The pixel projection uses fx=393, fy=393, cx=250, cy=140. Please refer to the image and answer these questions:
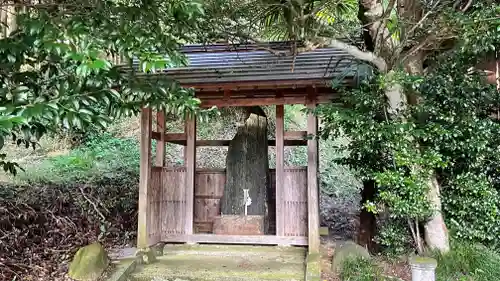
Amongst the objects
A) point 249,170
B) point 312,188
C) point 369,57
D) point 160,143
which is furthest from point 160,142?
point 369,57

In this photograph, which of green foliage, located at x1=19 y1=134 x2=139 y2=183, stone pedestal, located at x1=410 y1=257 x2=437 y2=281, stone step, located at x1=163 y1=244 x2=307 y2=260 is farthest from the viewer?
green foliage, located at x1=19 y1=134 x2=139 y2=183

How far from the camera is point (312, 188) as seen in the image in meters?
4.99

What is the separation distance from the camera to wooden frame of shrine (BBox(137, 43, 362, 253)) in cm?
489

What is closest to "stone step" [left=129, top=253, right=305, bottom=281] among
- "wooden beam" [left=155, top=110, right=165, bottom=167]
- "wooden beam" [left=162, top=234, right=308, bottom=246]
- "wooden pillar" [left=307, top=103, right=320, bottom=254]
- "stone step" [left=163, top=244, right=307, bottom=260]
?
"stone step" [left=163, top=244, right=307, bottom=260]

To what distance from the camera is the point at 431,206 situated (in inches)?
159

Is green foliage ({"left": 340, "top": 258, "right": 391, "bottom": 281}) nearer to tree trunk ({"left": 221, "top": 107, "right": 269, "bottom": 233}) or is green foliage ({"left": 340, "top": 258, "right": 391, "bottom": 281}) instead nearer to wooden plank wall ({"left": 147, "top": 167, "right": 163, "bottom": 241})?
tree trunk ({"left": 221, "top": 107, "right": 269, "bottom": 233})

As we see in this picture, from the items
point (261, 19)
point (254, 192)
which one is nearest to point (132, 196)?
point (254, 192)

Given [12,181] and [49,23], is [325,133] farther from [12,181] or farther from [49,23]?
[12,181]

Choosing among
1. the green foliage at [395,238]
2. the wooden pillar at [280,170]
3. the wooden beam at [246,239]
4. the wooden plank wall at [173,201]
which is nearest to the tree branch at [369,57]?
the wooden pillar at [280,170]

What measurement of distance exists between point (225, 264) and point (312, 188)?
1.44 metres

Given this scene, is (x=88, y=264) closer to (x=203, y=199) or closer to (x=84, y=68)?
(x=203, y=199)

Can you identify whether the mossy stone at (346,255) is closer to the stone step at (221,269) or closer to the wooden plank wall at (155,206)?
the stone step at (221,269)

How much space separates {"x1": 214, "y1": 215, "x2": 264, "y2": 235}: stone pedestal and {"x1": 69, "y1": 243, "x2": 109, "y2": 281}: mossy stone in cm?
163

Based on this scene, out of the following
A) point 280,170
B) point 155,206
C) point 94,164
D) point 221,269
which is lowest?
point 221,269
